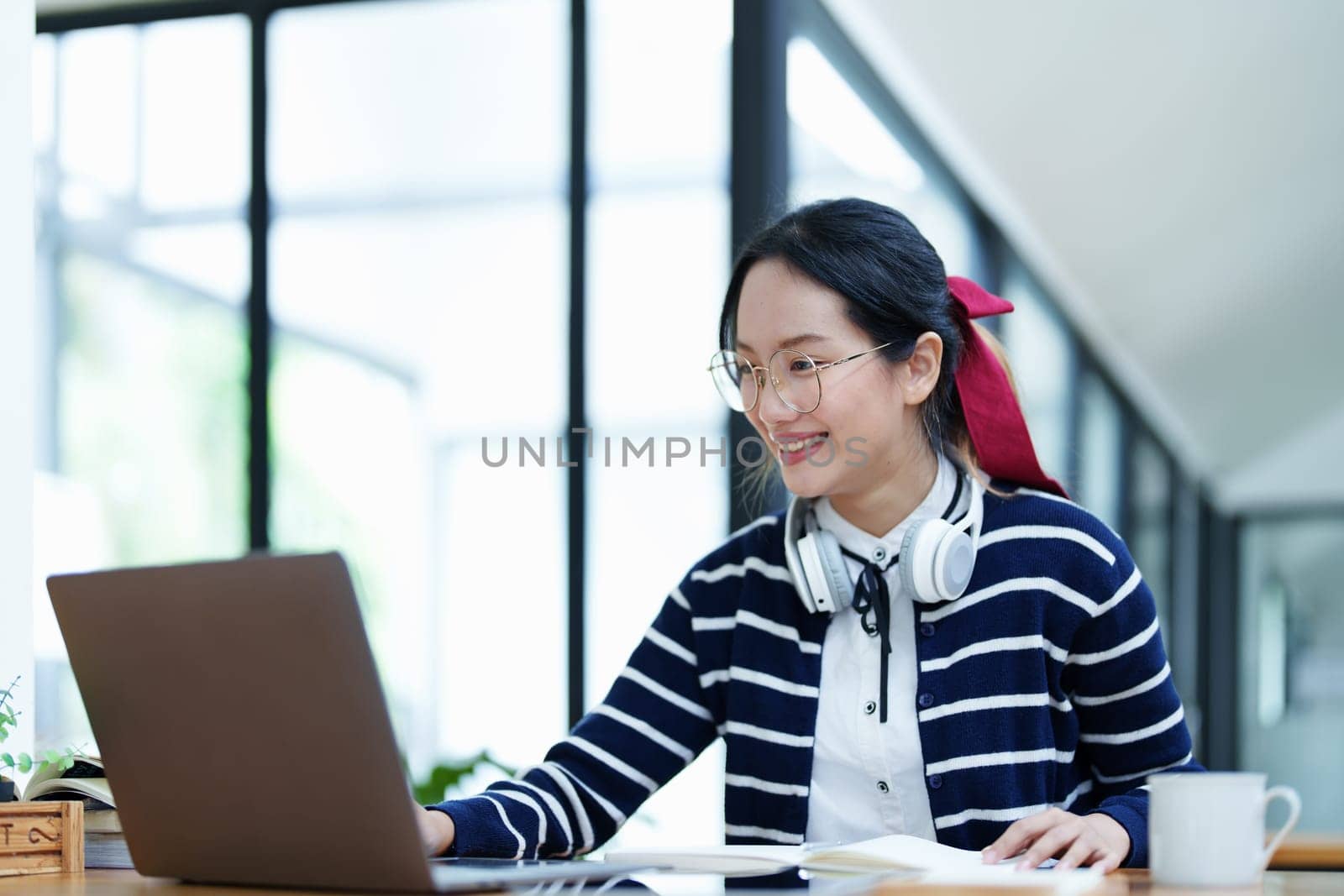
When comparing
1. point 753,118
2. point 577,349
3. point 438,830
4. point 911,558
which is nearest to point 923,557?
point 911,558

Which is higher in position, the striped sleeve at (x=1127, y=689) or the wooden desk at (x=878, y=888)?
the striped sleeve at (x=1127, y=689)

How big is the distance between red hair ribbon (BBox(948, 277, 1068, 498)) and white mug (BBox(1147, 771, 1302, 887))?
0.64 meters

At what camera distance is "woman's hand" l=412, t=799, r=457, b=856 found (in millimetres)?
1380

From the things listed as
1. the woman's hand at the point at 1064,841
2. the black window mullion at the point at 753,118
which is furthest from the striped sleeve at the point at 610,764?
the black window mullion at the point at 753,118

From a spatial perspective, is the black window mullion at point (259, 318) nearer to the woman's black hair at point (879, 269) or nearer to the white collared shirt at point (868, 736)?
the woman's black hair at point (879, 269)

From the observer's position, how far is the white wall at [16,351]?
6.40 ft

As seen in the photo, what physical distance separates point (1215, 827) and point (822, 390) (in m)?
0.72

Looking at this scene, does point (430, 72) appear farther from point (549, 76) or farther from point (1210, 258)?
point (1210, 258)

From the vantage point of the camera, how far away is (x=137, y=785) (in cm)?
121

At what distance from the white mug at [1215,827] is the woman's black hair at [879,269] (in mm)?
719

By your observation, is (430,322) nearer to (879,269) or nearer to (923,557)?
(879,269)

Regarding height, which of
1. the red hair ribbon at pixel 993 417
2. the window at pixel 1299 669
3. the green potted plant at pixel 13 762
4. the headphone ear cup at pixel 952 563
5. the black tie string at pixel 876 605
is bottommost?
the window at pixel 1299 669

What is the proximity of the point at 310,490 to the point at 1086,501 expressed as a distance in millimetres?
3370

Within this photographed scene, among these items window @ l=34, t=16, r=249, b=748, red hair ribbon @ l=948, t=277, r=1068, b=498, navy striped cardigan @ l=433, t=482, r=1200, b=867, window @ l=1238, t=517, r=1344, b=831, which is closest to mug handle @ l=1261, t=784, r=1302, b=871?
navy striped cardigan @ l=433, t=482, r=1200, b=867
